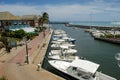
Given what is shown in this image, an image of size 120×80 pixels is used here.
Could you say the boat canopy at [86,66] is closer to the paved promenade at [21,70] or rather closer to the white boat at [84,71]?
the white boat at [84,71]

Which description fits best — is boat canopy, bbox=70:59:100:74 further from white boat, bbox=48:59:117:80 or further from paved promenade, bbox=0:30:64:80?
paved promenade, bbox=0:30:64:80

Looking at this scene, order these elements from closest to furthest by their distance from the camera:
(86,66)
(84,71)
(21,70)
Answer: (84,71), (86,66), (21,70)

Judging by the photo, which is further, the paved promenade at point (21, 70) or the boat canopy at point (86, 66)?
the boat canopy at point (86, 66)

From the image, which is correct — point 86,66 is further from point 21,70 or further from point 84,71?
point 21,70

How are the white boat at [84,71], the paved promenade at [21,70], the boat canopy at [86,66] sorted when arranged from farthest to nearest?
the boat canopy at [86,66] < the white boat at [84,71] < the paved promenade at [21,70]

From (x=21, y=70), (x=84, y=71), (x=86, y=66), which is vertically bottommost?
(x=21, y=70)

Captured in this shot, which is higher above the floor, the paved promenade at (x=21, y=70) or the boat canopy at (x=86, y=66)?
the boat canopy at (x=86, y=66)

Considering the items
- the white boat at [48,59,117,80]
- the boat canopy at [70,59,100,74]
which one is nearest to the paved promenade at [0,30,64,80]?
the white boat at [48,59,117,80]

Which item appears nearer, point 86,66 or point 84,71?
point 84,71

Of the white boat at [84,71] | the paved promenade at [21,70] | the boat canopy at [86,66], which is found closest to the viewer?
the paved promenade at [21,70]

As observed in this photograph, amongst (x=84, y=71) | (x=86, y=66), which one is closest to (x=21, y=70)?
(x=84, y=71)

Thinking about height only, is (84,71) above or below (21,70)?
above

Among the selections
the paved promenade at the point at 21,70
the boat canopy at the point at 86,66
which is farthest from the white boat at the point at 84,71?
the paved promenade at the point at 21,70

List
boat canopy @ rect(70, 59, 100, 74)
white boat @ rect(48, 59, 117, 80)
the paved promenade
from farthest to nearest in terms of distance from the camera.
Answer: boat canopy @ rect(70, 59, 100, 74)
white boat @ rect(48, 59, 117, 80)
the paved promenade
